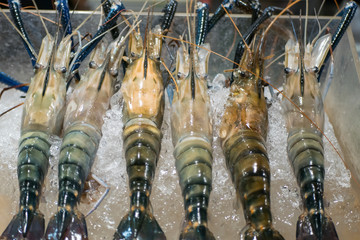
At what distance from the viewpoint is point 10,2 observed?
6.07ft

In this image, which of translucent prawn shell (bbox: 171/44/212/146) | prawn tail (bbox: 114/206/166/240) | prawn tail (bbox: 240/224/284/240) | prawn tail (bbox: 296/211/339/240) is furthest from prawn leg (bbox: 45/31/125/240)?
prawn tail (bbox: 296/211/339/240)

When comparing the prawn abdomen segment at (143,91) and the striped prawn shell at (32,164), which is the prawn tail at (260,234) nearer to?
the prawn abdomen segment at (143,91)

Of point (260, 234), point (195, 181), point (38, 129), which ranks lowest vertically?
point (260, 234)

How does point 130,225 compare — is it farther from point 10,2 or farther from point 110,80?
point 10,2

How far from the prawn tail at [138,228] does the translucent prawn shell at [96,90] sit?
0.47 meters

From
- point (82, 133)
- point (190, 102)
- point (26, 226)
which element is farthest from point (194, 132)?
point (26, 226)

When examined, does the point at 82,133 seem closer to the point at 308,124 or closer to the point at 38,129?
the point at 38,129

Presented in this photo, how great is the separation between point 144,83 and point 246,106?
451 millimetres

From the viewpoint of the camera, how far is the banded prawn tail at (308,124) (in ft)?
4.37

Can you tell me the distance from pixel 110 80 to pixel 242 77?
593 millimetres

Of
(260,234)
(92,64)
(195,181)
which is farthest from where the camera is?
(92,64)

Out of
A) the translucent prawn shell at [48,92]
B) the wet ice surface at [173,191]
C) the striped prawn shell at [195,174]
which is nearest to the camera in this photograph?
the striped prawn shell at [195,174]

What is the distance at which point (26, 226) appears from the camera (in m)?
1.27

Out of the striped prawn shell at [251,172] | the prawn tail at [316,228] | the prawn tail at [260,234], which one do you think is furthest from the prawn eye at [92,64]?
the prawn tail at [316,228]
